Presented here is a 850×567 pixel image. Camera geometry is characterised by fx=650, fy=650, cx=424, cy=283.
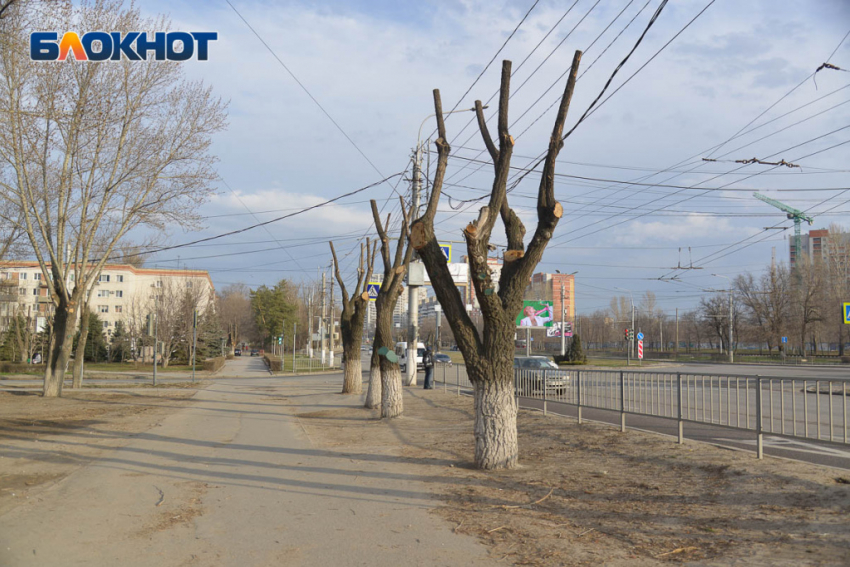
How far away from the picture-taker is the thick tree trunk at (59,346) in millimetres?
22469

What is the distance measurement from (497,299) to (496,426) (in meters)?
1.88

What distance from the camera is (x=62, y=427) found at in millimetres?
15211

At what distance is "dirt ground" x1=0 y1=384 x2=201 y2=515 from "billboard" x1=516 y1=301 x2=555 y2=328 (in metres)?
28.5

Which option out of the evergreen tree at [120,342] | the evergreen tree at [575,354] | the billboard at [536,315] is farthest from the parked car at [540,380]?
the evergreen tree at [120,342]

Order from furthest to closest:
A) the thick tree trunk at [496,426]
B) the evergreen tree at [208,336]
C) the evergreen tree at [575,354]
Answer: the evergreen tree at [208,336]
the evergreen tree at [575,354]
the thick tree trunk at [496,426]

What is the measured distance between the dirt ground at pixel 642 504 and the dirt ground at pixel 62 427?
5.48 metres

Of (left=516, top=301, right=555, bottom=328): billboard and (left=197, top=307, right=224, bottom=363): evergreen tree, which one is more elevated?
(left=516, top=301, right=555, bottom=328): billboard

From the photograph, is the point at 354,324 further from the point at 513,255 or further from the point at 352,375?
the point at 513,255

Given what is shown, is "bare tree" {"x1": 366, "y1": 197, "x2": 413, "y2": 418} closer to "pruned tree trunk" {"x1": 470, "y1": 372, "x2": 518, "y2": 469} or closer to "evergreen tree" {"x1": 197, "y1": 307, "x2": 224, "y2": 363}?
"pruned tree trunk" {"x1": 470, "y1": 372, "x2": 518, "y2": 469}

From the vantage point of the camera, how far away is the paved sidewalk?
564 cm

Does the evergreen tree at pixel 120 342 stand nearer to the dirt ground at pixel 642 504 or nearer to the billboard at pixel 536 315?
the billboard at pixel 536 315

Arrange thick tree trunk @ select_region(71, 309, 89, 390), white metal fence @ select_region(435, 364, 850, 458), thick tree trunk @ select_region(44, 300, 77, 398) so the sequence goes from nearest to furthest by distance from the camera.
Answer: white metal fence @ select_region(435, 364, 850, 458), thick tree trunk @ select_region(44, 300, 77, 398), thick tree trunk @ select_region(71, 309, 89, 390)

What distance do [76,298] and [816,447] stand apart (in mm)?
22290

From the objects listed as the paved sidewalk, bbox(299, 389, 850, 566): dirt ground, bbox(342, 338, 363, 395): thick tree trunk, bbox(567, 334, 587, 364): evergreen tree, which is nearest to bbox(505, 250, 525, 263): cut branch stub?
bbox(299, 389, 850, 566): dirt ground
